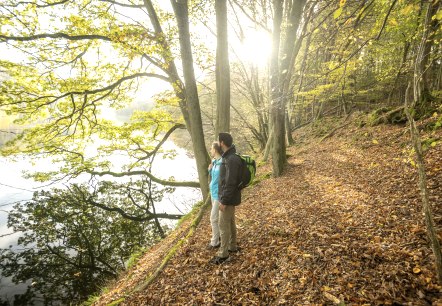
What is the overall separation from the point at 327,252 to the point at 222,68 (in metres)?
5.56

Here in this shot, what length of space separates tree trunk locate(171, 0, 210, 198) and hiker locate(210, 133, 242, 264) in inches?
138

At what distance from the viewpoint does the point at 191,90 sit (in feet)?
25.0

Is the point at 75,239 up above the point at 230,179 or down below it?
below

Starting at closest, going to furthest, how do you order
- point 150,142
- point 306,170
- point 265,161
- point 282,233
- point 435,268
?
point 435,268 < point 282,233 < point 306,170 < point 150,142 < point 265,161

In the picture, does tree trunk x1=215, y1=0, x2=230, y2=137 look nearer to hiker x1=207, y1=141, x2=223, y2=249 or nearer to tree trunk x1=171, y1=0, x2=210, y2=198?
tree trunk x1=171, y1=0, x2=210, y2=198

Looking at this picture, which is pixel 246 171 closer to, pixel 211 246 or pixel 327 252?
pixel 327 252

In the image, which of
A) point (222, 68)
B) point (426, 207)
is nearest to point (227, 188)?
point (426, 207)

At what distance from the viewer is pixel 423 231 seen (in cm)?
368

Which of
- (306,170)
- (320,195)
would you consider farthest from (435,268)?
(306,170)

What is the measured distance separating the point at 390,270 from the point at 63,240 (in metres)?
12.9

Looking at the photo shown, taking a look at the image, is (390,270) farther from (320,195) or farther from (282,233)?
(320,195)

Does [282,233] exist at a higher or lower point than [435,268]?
lower

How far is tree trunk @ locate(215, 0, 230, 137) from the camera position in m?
7.24

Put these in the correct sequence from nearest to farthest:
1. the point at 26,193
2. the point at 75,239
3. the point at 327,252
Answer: the point at 327,252 → the point at 75,239 → the point at 26,193
